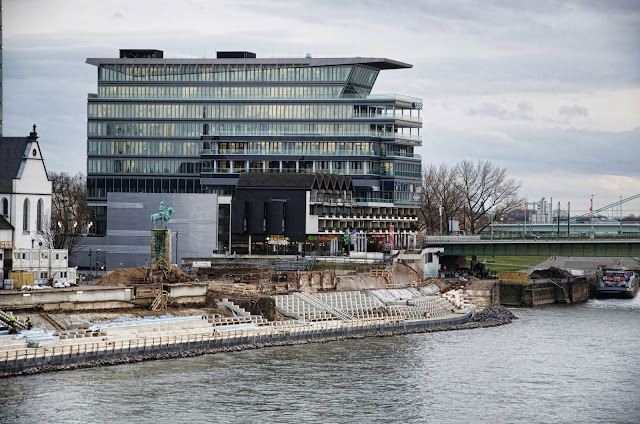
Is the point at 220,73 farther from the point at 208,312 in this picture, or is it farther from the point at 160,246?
the point at 208,312

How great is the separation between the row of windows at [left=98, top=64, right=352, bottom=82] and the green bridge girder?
36.4m

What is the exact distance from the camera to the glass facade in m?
178

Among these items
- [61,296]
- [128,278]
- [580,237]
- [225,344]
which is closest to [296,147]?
[580,237]

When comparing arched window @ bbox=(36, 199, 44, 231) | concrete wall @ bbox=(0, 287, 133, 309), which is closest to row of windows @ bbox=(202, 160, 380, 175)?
arched window @ bbox=(36, 199, 44, 231)

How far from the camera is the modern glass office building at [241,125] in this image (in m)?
178

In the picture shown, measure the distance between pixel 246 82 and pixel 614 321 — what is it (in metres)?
81.2

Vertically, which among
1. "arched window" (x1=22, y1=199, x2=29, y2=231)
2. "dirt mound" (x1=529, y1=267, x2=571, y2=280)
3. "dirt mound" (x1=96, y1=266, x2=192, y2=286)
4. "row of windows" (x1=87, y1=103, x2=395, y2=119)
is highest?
"row of windows" (x1=87, y1=103, x2=395, y2=119)

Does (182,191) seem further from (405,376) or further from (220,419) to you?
(220,419)

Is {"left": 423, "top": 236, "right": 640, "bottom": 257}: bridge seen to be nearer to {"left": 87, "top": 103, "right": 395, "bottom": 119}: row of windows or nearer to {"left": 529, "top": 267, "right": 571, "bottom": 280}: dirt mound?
{"left": 529, "top": 267, "right": 571, "bottom": 280}: dirt mound

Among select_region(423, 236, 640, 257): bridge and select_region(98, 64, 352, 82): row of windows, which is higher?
select_region(98, 64, 352, 82): row of windows

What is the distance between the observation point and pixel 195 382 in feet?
246

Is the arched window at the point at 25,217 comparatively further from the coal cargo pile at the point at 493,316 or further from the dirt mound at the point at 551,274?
the dirt mound at the point at 551,274

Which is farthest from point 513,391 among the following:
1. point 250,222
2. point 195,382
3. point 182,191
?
point 182,191

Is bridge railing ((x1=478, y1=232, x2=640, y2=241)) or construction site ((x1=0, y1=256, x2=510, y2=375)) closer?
construction site ((x1=0, y1=256, x2=510, y2=375))
